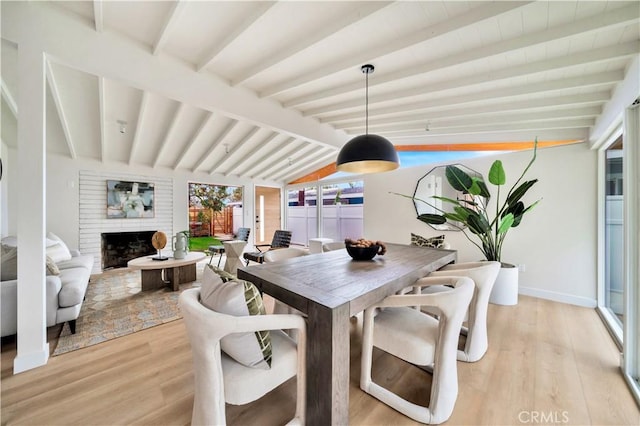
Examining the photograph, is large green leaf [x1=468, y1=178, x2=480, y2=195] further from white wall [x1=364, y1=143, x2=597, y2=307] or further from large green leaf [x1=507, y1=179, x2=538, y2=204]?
white wall [x1=364, y1=143, x2=597, y2=307]

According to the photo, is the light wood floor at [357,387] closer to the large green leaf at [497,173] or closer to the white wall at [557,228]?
the white wall at [557,228]

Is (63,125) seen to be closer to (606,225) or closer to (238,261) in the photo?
(238,261)

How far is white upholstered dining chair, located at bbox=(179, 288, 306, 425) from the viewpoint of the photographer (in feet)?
3.43

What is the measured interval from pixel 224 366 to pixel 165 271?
3546mm

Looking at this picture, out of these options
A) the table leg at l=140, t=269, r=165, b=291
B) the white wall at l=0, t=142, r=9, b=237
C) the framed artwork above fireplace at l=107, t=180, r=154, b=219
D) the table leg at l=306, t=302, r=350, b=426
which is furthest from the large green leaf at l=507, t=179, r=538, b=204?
the white wall at l=0, t=142, r=9, b=237

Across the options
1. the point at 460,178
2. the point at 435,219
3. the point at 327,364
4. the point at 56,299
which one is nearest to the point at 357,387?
the point at 327,364

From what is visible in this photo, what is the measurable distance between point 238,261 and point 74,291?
8.03 ft

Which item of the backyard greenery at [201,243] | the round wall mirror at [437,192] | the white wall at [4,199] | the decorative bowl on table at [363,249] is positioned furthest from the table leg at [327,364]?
the backyard greenery at [201,243]

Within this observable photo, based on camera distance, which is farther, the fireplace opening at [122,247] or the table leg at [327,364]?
the fireplace opening at [122,247]

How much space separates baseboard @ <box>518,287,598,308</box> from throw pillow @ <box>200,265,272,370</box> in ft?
13.3

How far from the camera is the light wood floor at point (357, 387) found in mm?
1452

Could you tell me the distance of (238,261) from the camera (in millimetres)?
4668

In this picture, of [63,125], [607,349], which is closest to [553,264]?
[607,349]
